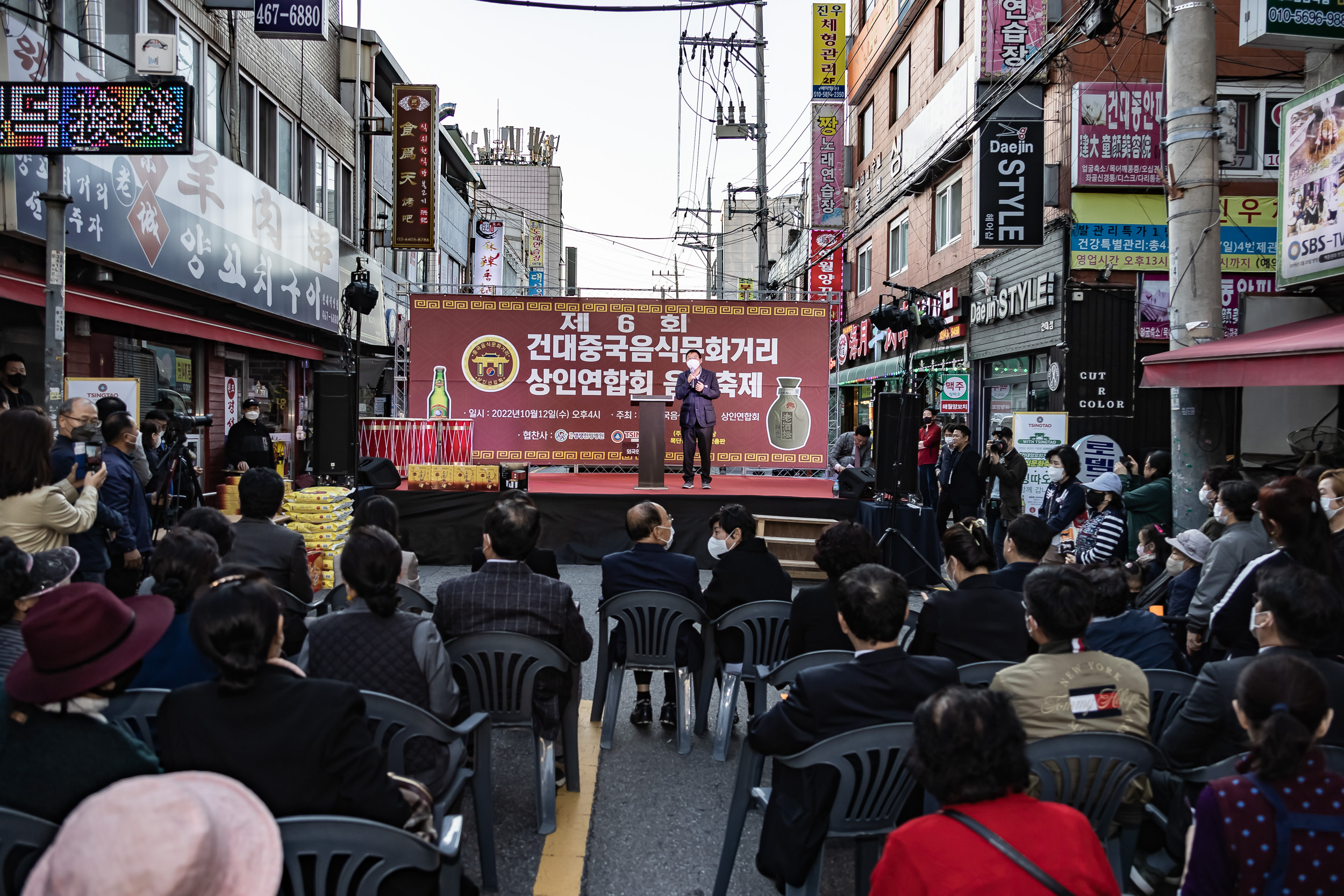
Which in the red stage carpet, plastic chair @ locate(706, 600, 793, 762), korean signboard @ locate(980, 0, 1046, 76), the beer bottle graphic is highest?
korean signboard @ locate(980, 0, 1046, 76)

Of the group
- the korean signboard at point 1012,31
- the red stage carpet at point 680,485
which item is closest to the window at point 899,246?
the korean signboard at point 1012,31

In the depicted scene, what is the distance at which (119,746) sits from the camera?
1877mm

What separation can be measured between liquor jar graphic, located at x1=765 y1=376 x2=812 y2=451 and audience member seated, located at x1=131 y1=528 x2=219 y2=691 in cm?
1071

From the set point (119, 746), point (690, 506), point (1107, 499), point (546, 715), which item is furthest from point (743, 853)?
point (690, 506)

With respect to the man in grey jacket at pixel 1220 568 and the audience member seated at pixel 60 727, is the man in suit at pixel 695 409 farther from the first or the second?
the audience member seated at pixel 60 727

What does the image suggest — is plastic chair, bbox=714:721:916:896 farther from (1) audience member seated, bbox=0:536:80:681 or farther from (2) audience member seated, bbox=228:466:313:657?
(2) audience member seated, bbox=228:466:313:657

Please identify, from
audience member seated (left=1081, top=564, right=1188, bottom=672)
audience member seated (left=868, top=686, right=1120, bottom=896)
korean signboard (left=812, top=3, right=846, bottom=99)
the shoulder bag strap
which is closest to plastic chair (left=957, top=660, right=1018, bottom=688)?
audience member seated (left=1081, top=564, right=1188, bottom=672)

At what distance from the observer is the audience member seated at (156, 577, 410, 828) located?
186 centimetres

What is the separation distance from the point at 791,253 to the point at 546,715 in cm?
3395

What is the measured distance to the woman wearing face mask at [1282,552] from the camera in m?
3.24

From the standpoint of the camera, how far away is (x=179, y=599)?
2.79 metres

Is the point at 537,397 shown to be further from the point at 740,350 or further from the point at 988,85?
the point at 988,85

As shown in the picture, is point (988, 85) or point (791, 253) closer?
point (988, 85)

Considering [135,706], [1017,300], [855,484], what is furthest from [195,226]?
[1017,300]
